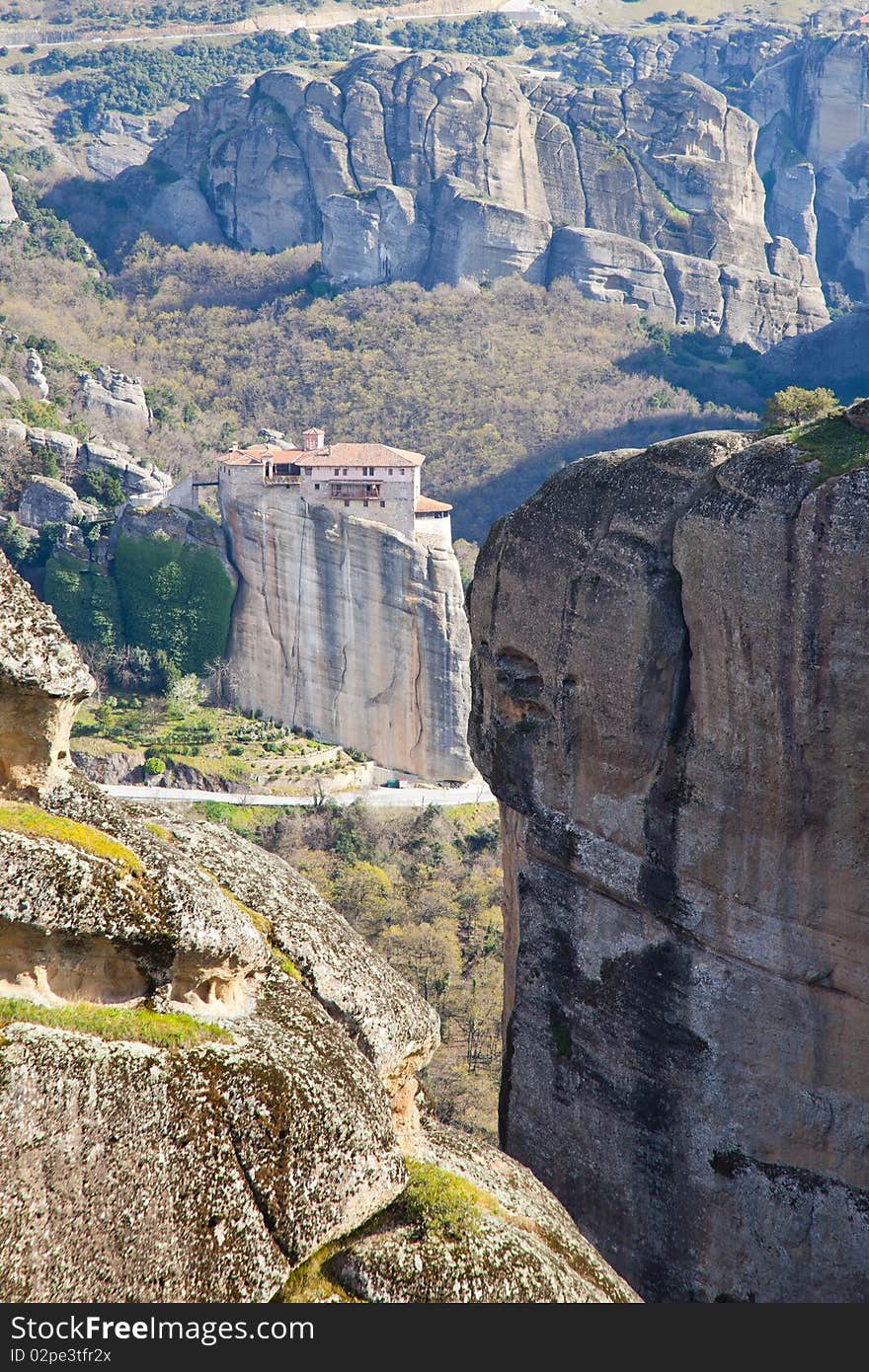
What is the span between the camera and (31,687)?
10.2 metres

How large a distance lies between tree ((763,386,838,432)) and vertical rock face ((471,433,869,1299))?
9.92 ft

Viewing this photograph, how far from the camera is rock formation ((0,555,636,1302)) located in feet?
29.4

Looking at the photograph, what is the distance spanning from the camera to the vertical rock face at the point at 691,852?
1473 cm

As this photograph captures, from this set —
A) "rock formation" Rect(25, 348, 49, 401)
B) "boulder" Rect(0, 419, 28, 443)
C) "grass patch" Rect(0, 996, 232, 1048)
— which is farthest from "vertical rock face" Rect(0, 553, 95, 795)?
"rock formation" Rect(25, 348, 49, 401)

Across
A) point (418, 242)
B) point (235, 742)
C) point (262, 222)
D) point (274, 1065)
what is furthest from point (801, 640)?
point (262, 222)

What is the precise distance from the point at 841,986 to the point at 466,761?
117ft

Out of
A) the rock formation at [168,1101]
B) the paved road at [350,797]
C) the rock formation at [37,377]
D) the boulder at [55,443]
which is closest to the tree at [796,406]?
the rock formation at [168,1101]

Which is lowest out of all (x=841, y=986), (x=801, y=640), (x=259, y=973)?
(x=841, y=986)

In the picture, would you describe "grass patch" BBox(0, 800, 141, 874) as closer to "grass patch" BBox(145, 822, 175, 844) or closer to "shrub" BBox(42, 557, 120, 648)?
"grass patch" BBox(145, 822, 175, 844)

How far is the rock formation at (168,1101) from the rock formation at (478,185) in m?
87.7

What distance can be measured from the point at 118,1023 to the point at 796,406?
42.7 ft

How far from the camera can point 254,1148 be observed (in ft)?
31.3

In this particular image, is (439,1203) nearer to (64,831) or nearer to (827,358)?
(64,831)

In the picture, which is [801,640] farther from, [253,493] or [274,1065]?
[253,493]
